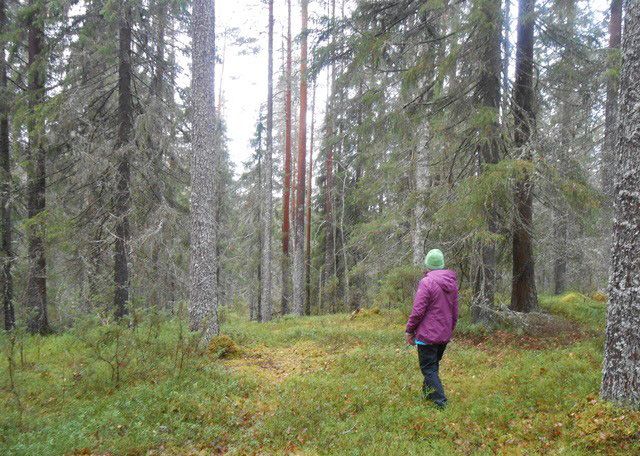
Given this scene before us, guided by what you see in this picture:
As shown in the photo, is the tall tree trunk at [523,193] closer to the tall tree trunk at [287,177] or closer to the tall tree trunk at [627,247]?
the tall tree trunk at [627,247]

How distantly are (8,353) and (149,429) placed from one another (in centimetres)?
288

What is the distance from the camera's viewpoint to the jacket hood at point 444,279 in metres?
5.37

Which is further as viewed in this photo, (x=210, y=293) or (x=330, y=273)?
(x=330, y=273)

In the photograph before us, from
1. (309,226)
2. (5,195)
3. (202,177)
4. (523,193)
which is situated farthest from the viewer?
(309,226)

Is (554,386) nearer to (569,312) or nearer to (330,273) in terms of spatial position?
(569,312)

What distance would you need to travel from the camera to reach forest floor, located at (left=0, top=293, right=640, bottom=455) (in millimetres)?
4414

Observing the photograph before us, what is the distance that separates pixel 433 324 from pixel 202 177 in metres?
5.44

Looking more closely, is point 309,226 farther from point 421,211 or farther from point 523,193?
point 523,193

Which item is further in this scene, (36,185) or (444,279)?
(36,185)

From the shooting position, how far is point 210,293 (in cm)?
834

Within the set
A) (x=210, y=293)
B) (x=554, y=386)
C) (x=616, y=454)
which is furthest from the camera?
(x=210, y=293)

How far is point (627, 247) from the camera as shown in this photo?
4.32 metres

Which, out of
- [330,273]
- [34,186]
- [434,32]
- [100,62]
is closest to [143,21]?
[100,62]

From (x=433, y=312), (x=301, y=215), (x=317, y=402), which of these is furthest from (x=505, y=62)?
(x=301, y=215)
